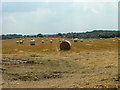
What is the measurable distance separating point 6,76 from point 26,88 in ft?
14.9

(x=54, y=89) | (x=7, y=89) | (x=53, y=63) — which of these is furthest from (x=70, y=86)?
(x=53, y=63)

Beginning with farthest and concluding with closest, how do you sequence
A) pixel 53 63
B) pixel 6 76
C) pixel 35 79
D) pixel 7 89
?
1. pixel 53 63
2. pixel 6 76
3. pixel 35 79
4. pixel 7 89

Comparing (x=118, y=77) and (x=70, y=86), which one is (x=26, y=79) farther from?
(x=118, y=77)

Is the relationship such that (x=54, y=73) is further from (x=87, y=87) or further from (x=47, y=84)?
(x=87, y=87)

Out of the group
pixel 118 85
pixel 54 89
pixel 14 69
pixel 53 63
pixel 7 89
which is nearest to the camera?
pixel 118 85

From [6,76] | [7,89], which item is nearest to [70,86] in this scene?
[7,89]

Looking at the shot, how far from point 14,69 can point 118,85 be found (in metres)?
10.9

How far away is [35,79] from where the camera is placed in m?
18.2

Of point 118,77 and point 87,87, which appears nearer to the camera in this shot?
point 87,87

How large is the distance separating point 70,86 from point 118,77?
252cm

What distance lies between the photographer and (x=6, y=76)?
1947 cm

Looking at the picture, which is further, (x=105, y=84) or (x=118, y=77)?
(x=118, y=77)

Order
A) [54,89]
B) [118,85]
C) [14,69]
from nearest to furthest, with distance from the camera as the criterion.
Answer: [118,85], [54,89], [14,69]

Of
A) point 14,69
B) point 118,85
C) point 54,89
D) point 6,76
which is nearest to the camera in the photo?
point 118,85
